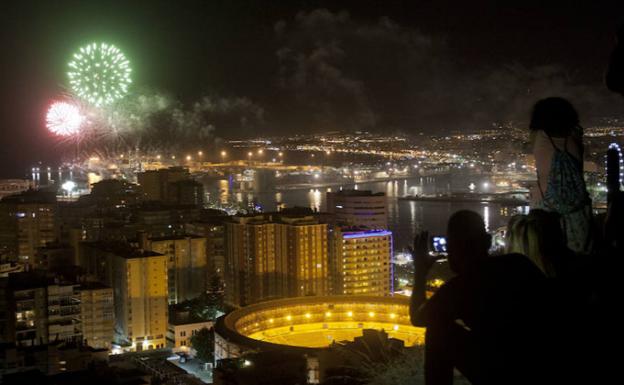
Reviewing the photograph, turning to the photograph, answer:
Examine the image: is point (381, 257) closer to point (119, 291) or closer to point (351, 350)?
point (119, 291)

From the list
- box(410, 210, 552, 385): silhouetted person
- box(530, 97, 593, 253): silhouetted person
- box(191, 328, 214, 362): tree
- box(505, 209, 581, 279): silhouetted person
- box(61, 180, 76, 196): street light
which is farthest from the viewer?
box(61, 180, 76, 196): street light

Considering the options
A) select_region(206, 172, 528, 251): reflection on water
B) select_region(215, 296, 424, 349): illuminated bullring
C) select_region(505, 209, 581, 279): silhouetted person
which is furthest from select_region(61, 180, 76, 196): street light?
select_region(505, 209, 581, 279): silhouetted person

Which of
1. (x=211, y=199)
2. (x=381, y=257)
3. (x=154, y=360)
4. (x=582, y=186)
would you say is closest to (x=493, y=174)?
(x=211, y=199)

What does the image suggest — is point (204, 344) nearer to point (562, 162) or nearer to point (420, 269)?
point (562, 162)

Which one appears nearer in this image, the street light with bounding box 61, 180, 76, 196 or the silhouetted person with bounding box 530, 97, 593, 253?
the silhouetted person with bounding box 530, 97, 593, 253

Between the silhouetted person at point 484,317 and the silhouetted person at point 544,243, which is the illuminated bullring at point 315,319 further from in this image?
the silhouetted person at point 484,317

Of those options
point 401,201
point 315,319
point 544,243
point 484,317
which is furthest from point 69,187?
point 484,317

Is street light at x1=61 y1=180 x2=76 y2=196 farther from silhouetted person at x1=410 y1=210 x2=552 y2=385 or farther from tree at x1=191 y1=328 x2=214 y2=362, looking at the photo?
silhouetted person at x1=410 y1=210 x2=552 y2=385
